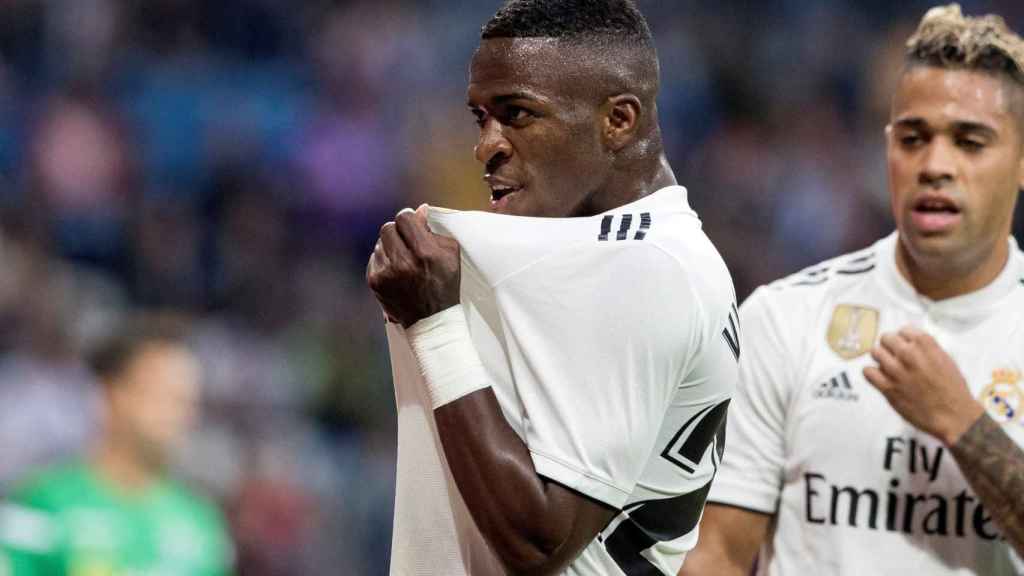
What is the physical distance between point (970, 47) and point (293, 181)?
19.2ft

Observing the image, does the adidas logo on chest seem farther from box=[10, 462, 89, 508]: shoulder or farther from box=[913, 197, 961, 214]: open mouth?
box=[10, 462, 89, 508]: shoulder

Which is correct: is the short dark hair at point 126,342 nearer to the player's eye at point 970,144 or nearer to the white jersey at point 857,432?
the white jersey at point 857,432

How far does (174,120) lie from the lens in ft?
28.9

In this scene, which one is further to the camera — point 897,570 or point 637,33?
point 897,570

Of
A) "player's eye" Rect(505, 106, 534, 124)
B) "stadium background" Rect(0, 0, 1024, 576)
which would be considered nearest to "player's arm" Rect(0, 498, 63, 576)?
"stadium background" Rect(0, 0, 1024, 576)

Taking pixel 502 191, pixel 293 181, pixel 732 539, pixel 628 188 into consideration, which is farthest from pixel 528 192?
pixel 293 181

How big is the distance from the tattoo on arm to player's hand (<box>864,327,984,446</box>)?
0.09 ft

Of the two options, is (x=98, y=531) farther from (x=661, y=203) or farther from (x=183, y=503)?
(x=661, y=203)

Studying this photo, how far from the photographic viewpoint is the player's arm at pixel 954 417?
312cm

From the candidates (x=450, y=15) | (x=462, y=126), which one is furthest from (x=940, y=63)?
(x=450, y=15)

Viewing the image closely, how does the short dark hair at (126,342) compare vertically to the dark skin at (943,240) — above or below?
below

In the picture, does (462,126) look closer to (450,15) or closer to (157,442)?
(450,15)

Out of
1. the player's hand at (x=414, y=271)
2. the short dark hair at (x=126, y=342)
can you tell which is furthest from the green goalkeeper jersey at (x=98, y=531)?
the player's hand at (x=414, y=271)

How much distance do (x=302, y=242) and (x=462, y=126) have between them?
1.42 meters
